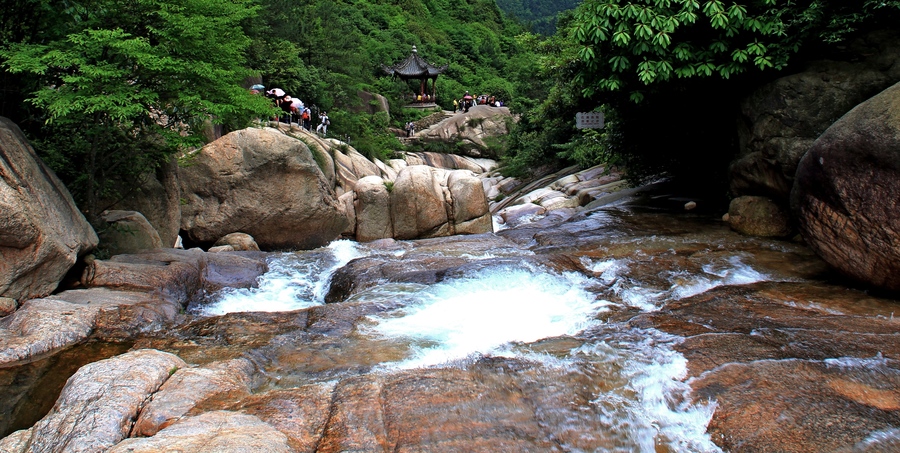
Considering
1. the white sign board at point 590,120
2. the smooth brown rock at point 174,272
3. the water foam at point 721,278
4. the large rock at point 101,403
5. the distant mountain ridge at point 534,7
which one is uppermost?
the distant mountain ridge at point 534,7

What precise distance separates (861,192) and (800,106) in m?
3.16

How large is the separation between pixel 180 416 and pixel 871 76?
392 inches

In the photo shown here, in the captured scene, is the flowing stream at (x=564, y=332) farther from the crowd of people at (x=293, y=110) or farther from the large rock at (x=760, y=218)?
the crowd of people at (x=293, y=110)

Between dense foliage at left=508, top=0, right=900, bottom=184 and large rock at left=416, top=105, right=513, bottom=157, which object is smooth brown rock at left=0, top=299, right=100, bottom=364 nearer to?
dense foliage at left=508, top=0, right=900, bottom=184

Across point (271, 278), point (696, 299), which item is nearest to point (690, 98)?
point (696, 299)

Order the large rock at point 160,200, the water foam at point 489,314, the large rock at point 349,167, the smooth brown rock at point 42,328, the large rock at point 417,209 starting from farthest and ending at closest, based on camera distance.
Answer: the large rock at point 349,167 < the large rock at point 417,209 < the large rock at point 160,200 < the water foam at point 489,314 < the smooth brown rock at point 42,328

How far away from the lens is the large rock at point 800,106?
8.55 m

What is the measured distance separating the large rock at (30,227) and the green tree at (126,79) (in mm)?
751

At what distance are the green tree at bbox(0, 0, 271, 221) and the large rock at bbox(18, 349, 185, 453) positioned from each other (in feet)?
14.0

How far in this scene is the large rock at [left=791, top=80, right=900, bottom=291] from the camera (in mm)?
6246

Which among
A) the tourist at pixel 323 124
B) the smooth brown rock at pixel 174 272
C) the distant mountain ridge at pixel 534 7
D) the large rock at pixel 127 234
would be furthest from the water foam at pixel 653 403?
the distant mountain ridge at pixel 534 7

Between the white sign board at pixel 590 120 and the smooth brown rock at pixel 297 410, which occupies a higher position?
the white sign board at pixel 590 120

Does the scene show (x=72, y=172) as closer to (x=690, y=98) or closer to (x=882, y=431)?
(x=882, y=431)

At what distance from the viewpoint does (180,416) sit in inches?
153
